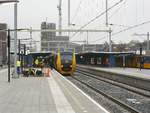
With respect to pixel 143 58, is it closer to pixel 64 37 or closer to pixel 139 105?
pixel 64 37

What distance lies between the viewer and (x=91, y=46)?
408ft

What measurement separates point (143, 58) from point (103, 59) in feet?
47.5

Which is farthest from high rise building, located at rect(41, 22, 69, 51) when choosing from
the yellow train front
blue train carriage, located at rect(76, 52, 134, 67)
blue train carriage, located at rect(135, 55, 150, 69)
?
the yellow train front

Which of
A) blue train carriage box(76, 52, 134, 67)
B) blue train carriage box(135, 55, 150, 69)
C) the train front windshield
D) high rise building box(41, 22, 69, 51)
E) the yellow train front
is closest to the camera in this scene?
the yellow train front

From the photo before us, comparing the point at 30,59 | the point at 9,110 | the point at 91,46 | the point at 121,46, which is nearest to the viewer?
the point at 9,110

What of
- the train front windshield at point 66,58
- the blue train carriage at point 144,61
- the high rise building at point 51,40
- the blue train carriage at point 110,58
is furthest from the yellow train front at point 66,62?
the high rise building at point 51,40

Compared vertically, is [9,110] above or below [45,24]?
below

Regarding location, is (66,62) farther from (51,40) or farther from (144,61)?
(51,40)

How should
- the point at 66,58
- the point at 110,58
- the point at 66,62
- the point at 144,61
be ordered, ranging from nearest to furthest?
the point at 66,62 → the point at 66,58 → the point at 144,61 → the point at 110,58

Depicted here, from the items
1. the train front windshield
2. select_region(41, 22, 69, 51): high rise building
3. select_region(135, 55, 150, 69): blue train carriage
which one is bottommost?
select_region(135, 55, 150, 69): blue train carriage

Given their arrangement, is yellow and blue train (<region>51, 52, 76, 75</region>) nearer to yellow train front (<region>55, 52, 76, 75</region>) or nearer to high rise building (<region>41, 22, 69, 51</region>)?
yellow train front (<region>55, 52, 76, 75</region>)

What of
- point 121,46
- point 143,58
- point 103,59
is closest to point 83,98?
point 143,58

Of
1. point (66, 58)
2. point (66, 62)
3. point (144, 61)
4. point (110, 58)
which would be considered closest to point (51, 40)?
point (110, 58)

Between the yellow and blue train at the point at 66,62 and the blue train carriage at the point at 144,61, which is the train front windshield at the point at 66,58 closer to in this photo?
the yellow and blue train at the point at 66,62
